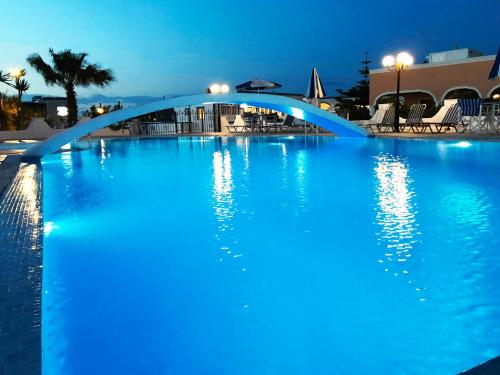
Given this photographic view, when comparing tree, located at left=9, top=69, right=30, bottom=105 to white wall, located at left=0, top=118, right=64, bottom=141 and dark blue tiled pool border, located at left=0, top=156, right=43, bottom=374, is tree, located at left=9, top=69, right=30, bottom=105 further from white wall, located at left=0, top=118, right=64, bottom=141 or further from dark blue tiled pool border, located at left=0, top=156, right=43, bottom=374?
dark blue tiled pool border, located at left=0, top=156, right=43, bottom=374

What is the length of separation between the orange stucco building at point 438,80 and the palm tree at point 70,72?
16.9 metres

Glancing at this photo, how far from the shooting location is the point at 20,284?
2.27 meters

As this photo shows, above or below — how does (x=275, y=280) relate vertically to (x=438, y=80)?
below

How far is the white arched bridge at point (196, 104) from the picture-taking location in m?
10.5

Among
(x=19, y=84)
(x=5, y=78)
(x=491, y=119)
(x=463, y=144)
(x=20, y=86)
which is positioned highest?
(x=5, y=78)

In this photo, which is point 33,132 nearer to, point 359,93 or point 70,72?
point 70,72

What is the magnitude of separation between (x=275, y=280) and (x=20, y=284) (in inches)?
57.6

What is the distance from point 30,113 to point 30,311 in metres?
25.1

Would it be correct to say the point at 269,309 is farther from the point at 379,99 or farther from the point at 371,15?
the point at 371,15

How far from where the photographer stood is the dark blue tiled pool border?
160cm

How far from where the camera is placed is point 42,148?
10.5 metres

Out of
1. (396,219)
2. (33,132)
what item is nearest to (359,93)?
(33,132)

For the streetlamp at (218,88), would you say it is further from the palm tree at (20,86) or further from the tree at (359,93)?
the tree at (359,93)

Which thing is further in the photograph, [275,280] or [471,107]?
[471,107]
